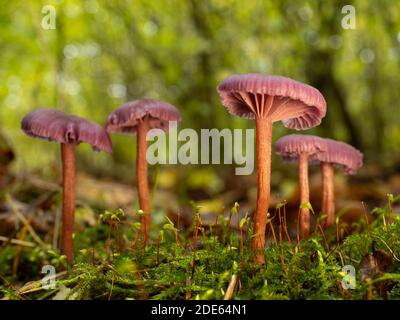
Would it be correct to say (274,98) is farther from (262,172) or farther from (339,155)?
(339,155)

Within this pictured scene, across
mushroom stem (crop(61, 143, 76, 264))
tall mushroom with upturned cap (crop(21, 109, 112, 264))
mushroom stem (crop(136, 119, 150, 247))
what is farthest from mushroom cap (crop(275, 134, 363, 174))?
mushroom stem (crop(61, 143, 76, 264))

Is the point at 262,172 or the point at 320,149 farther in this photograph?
the point at 320,149

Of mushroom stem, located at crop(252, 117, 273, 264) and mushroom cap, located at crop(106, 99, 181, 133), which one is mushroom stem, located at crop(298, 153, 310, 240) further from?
mushroom cap, located at crop(106, 99, 181, 133)

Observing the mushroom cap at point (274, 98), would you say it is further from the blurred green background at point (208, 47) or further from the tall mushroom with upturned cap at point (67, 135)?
the blurred green background at point (208, 47)

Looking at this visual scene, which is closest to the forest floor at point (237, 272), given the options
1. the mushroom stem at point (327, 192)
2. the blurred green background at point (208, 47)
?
the mushroom stem at point (327, 192)

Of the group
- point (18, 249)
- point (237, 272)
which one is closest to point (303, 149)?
point (237, 272)

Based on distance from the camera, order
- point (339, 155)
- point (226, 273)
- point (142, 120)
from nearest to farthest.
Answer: point (226, 273) → point (339, 155) → point (142, 120)

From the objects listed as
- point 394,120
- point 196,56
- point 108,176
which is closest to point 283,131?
point 196,56
